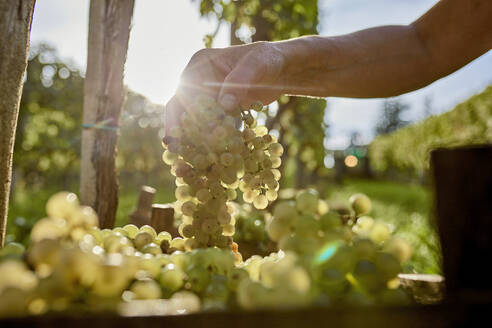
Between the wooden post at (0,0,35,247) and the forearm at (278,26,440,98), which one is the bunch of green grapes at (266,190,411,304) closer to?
the wooden post at (0,0,35,247)

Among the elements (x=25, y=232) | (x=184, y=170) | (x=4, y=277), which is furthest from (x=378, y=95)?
(x=25, y=232)

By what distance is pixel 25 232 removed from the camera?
4938 millimetres

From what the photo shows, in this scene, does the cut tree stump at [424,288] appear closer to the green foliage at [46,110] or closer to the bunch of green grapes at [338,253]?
the bunch of green grapes at [338,253]

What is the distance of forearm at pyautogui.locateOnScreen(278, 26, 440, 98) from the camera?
5.91ft

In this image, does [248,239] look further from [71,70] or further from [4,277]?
[71,70]

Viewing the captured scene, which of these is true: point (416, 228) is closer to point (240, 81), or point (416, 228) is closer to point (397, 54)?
point (397, 54)

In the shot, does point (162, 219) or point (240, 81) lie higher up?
point (240, 81)

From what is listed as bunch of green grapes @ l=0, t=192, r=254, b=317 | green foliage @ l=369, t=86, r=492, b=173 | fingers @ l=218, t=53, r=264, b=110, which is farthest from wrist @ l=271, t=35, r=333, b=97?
green foliage @ l=369, t=86, r=492, b=173

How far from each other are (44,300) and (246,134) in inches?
31.2

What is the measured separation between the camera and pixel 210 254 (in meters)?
0.86

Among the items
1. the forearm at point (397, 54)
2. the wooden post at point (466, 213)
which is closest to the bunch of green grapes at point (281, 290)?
the wooden post at point (466, 213)

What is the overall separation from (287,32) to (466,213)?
192 inches

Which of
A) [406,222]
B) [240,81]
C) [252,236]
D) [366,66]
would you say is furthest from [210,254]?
[406,222]

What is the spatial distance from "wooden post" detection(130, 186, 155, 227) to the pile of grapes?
43.3 inches
